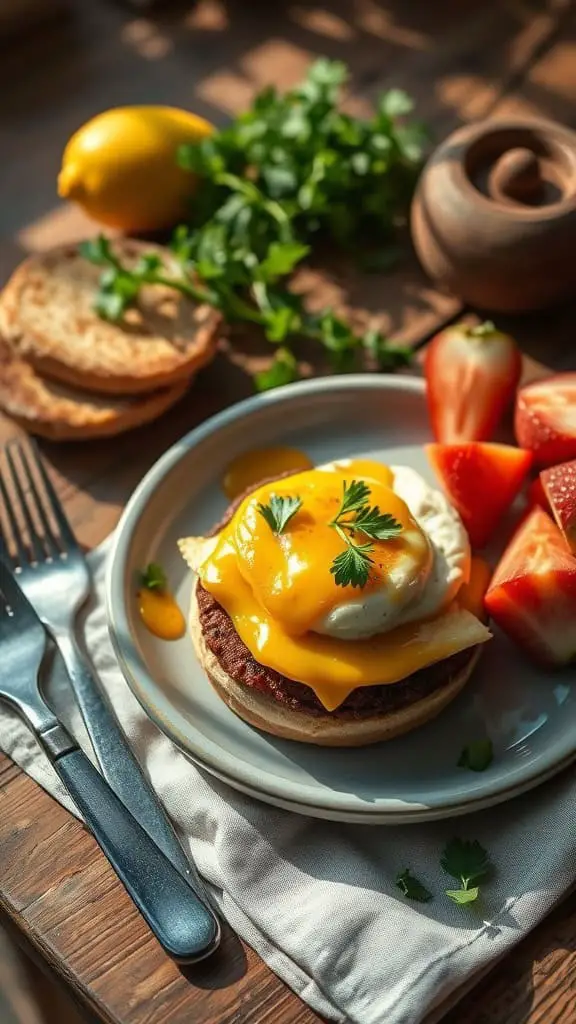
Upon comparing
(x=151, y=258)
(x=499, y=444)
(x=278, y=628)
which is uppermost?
(x=151, y=258)

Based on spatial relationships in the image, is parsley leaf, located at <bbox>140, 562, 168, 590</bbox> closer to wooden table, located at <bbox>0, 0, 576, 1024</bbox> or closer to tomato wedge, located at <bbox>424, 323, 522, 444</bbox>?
wooden table, located at <bbox>0, 0, 576, 1024</bbox>

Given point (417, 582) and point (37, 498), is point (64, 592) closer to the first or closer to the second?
point (37, 498)

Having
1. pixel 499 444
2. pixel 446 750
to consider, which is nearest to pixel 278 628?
pixel 446 750

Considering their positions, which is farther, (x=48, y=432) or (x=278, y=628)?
(x=48, y=432)

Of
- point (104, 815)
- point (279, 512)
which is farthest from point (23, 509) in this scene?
point (104, 815)

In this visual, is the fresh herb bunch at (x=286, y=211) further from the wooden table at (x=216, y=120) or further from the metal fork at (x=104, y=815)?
the metal fork at (x=104, y=815)

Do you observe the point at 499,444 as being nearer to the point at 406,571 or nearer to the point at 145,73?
the point at 406,571
